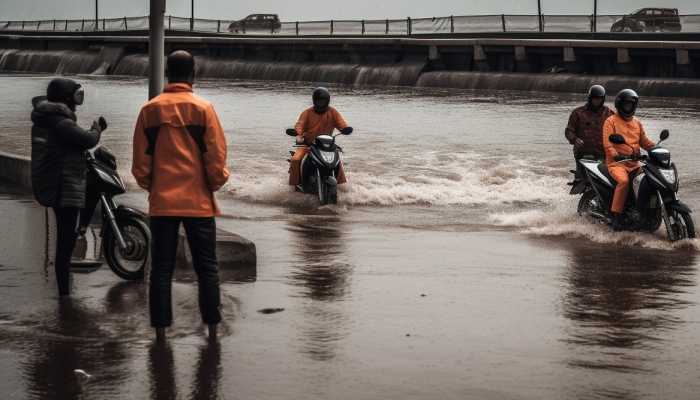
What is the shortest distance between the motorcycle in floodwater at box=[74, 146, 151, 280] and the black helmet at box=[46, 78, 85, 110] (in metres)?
0.91

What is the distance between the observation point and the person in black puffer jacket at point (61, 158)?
315 inches

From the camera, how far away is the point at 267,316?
7656 mm

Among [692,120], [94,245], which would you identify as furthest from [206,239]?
[692,120]

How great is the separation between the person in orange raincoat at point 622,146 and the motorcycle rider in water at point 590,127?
1047mm

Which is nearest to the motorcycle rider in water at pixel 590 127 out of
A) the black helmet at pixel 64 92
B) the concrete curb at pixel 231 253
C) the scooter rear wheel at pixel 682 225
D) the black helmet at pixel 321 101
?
the scooter rear wheel at pixel 682 225

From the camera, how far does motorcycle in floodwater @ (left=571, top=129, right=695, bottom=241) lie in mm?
11594

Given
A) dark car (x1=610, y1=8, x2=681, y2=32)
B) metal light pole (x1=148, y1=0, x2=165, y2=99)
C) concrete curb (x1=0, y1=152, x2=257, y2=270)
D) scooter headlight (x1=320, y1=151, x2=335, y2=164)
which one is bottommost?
concrete curb (x1=0, y1=152, x2=257, y2=270)

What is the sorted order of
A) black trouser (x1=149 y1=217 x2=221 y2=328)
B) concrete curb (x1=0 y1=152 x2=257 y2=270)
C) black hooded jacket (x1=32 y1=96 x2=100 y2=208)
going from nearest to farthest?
Answer: 1. black trouser (x1=149 y1=217 x2=221 y2=328)
2. black hooded jacket (x1=32 y1=96 x2=100 y2=208)
3. concrete curb (x1=0 y1=152 x2=257 y2=270)

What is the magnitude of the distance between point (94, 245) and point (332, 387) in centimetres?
469

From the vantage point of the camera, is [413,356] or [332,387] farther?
[413,356]

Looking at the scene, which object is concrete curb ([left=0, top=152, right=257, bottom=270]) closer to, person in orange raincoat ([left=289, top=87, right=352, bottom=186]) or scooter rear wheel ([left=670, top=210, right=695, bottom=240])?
scooter rear wheel ([left=670, top=210, right=695, bottom=240])

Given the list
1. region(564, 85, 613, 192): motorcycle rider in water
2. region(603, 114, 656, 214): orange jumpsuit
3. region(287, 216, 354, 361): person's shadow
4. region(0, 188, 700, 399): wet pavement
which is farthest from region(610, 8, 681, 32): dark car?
region(0, 188, 700, 399): wet pavement

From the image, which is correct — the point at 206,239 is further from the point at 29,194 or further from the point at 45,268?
the point at 29,194

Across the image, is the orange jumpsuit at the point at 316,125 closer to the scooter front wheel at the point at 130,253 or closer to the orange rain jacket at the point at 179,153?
the scooter front wheel at the point at 130,253
